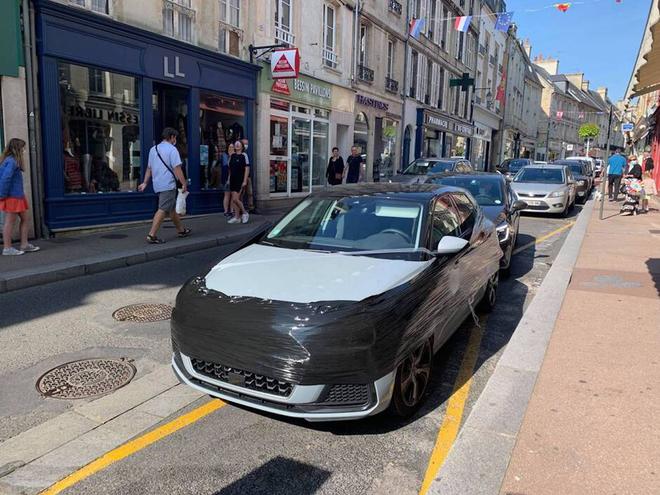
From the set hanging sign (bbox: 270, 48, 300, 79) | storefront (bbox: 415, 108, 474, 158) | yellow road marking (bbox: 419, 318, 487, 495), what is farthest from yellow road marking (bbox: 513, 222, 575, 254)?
storefront (bbox: 415, 108, 474, 158)

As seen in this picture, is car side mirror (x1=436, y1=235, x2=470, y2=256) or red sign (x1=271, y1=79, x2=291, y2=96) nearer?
car side mirror (x1=436, y1=235, x2=470, y2=256)

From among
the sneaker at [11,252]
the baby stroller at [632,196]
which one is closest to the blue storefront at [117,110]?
the sneaker at [11,252]

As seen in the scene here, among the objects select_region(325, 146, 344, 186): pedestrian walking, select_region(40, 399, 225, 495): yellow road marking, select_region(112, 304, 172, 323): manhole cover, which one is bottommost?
select_region(40, 399, 225, 495): yellow road marking

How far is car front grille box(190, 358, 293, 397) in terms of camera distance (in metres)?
3.00

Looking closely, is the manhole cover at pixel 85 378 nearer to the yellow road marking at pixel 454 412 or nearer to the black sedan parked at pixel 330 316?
the black sedan parked at pixel 330 316

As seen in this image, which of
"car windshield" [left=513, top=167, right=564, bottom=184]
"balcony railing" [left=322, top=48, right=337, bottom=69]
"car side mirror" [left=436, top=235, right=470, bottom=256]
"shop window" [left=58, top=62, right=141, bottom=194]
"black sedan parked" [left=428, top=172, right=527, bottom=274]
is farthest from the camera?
"balcony railing" [left=322, top=48, right=337, bottom=69]

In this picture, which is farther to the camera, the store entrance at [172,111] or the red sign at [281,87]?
the red sign at [281,87]

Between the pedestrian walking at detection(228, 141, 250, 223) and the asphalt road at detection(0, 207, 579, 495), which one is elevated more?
the pedestrian walking at detection(228, 141, 250, 223)

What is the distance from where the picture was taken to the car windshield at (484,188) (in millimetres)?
8469

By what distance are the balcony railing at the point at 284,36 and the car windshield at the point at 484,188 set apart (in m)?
8.05

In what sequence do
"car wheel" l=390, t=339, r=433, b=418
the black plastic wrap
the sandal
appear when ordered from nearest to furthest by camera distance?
the black plastic wrap < "car wheel" l=390, t=339, r=433, b=418 < the sandal

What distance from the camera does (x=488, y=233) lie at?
5664 mm

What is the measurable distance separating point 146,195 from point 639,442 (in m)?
10.3

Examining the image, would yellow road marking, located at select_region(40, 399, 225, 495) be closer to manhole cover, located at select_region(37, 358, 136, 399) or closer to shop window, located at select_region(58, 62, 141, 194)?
manhole cover, located at select_region(37, 358, 136, 399)
